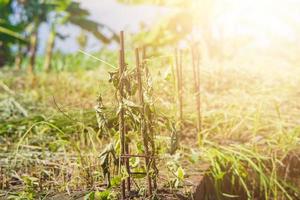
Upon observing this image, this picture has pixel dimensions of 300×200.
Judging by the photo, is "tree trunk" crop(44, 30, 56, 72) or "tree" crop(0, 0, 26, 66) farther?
"tree trunk" crop(44, 30, 56, 72)

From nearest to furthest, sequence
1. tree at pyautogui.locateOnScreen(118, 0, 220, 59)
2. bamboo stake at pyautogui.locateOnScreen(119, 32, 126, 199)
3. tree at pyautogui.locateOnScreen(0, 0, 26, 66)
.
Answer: bamboo stake at pyautogui.locateOnScreen(119, 32, 126, 199), tree at pyautogui.locateOnScreen(0, 0, 26, 66), tree at pyautogui.locateOnScreen(118, 0, 220, 59)

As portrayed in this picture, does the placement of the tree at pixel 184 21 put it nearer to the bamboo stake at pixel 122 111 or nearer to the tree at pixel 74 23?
the tree at pixel 74 23

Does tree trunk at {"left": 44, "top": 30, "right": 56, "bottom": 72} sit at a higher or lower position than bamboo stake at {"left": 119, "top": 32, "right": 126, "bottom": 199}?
higher

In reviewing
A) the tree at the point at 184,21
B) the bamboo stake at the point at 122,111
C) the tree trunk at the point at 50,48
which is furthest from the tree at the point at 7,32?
the bamboo stake at the point at 122,111

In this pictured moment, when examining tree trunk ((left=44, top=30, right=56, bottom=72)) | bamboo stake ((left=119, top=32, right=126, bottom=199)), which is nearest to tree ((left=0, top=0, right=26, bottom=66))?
tree trunk ((left=44, top=30, right=56, bottom=72))

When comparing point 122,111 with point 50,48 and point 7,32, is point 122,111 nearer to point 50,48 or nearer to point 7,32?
point 7,32

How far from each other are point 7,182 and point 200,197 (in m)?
0.81

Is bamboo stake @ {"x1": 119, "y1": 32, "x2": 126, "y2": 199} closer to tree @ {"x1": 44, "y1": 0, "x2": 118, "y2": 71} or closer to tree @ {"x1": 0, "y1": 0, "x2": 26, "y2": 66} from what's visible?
tree @ {"x1": 0, "y1": 0, "x2": 26, "y2": 66}

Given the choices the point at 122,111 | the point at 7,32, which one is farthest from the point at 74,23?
the point at 122,111

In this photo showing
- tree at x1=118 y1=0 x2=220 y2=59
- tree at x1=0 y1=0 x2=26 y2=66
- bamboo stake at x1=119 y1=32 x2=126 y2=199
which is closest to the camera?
bamboo stake at x1=119 y1=32 x2=126 y2=199

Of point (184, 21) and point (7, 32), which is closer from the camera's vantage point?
point (7, 32)

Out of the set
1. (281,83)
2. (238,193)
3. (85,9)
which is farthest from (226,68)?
(85,9)

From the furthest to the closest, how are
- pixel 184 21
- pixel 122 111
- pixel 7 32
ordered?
1. pixel 184 21
2. pixel 7 32
3. pixel 122 111

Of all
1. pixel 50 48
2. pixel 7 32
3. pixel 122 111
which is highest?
pixel 50 48
